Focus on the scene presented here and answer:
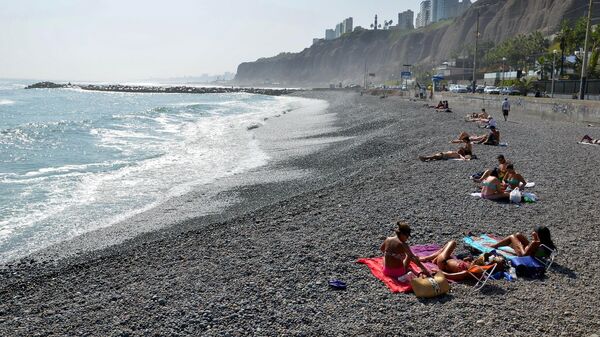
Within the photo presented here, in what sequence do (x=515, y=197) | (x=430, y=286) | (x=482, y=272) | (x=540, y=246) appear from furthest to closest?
(x=515, y=197) → (x=540, y=246) → (x=482, y=272) → (x=430, y=286)

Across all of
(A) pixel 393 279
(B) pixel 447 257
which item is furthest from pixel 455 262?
(A) pixel 393 279

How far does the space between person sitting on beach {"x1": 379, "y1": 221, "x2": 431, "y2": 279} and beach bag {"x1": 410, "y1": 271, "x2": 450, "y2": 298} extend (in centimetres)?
51

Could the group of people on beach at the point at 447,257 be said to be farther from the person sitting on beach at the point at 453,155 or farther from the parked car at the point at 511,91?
the parked car at the point at 511,91

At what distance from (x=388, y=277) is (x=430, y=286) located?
0.77 m

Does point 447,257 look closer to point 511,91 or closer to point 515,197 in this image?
point 515,197

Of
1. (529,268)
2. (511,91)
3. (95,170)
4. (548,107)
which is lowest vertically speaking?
(95,170)

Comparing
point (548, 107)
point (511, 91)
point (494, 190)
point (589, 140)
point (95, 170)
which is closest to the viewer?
point (494, 190)

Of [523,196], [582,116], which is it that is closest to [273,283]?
[523,196]

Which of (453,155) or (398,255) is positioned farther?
(453,155)

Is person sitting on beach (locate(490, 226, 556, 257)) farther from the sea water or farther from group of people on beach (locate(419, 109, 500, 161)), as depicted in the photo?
the sea water

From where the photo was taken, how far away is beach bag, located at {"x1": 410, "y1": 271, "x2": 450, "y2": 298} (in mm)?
6496

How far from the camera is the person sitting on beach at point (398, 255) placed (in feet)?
23.4

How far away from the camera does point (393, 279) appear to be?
702cm

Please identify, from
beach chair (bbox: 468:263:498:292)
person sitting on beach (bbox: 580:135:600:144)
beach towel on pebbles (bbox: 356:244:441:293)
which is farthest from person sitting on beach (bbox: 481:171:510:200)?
person sitting on beach (bbox: 580:135:600:144)
